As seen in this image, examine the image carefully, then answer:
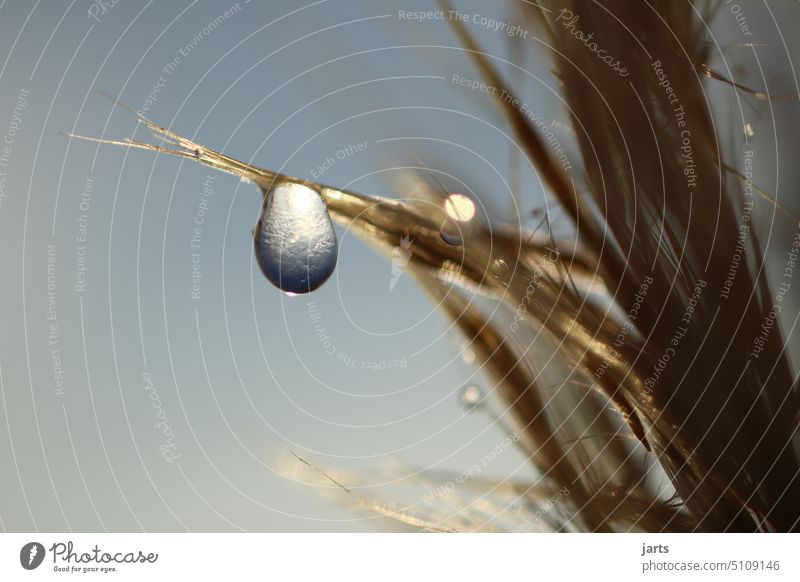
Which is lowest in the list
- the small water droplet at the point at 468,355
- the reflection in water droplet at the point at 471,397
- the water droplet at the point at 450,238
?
the reflection in water droplet at the point at 471,397

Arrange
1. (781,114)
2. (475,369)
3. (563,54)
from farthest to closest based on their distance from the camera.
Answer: (781,114) → (475,369) → (563,54)

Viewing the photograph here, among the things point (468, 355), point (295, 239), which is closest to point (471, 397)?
point (468, 355)
